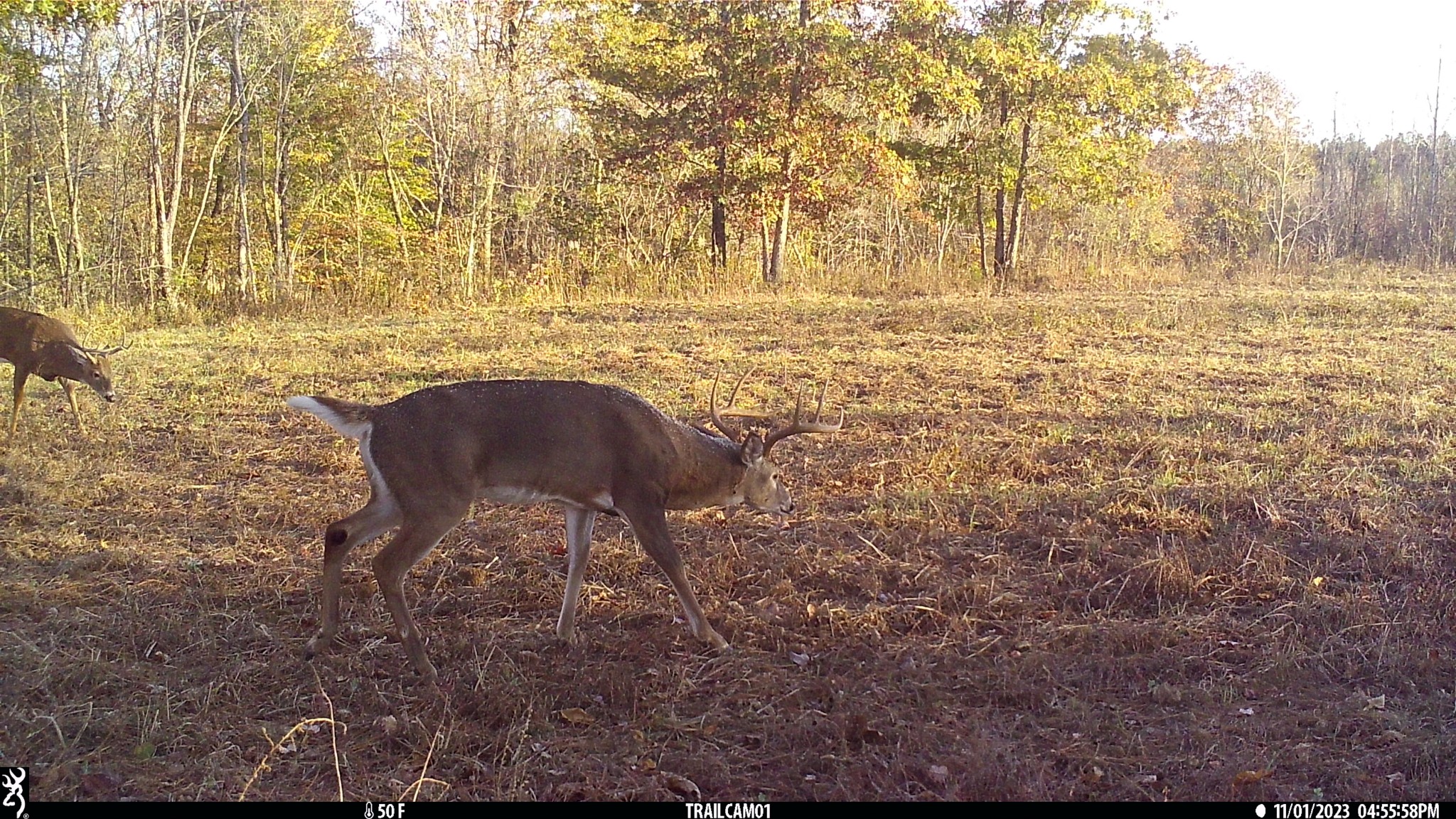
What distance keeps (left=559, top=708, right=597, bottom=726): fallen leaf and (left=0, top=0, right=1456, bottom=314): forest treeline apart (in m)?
14.7

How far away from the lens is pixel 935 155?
2208 centimetres

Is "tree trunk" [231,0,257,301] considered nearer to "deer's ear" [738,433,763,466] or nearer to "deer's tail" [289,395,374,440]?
"deer's tail" [289,395,374,440]

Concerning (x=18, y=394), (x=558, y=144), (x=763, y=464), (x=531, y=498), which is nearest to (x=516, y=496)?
(x=531, y=498)

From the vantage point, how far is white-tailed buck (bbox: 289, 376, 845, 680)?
510 centimetres

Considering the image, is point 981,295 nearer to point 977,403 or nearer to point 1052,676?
point 977,403

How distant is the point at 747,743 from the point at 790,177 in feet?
55.4

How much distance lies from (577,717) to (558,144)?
20809mm

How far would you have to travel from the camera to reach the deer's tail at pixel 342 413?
5.23m

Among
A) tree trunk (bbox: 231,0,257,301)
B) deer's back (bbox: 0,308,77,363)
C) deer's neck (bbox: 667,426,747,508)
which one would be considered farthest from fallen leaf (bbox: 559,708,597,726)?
tree trunk (bbox: 231,0,257,301)

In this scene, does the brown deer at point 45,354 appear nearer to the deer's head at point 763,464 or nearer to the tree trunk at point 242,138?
the deer's head at point 763,464

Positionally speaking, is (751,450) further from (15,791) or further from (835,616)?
(15,791)

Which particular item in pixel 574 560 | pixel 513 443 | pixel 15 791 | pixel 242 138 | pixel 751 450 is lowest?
pixel 15 791

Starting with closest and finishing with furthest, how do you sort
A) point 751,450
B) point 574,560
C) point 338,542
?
point 338,542 → point 574,560 → point 751,450

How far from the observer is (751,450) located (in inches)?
241
